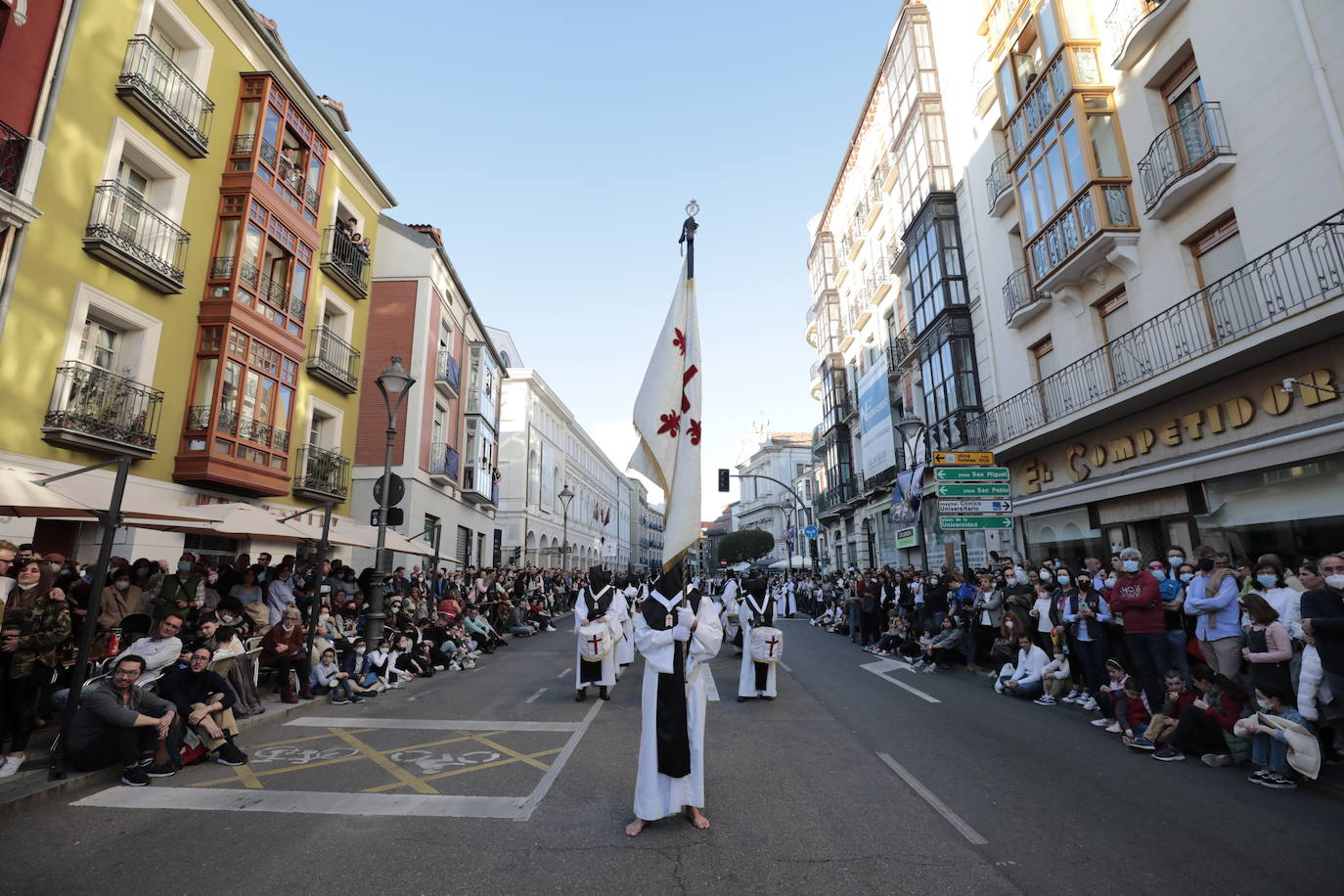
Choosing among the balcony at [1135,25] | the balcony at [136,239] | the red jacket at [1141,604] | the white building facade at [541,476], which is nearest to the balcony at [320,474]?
the balcony at [136,239]

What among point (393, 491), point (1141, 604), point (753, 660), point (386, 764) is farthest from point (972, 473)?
point (386, 764)

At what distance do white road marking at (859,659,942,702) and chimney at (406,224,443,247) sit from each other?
22296 millimetres

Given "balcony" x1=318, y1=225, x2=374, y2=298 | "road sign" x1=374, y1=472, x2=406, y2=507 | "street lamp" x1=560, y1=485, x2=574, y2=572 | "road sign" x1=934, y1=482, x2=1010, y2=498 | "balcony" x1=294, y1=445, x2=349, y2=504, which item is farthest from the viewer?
"street lamp" x1=560, y1=485, x2=574, y2=572

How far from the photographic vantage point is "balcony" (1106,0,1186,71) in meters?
12.6

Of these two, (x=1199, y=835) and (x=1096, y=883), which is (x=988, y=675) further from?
(x=1096, y=883)

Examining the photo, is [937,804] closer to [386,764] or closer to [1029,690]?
[386,764]

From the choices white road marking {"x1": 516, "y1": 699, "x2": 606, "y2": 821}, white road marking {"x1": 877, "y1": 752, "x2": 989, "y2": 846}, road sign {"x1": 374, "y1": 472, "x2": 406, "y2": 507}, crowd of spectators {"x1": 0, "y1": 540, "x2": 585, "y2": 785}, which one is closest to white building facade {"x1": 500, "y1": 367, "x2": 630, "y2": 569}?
crowd of spectators {"x1": 0, "y1": 540, "x2": 585, "y2": 785}

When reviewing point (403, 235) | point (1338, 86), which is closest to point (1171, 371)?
point (1338, 86)

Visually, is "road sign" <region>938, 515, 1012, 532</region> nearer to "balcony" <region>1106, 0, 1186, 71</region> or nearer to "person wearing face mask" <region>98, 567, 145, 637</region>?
"balcony" <region>1106, 0, 1186, 71</region>

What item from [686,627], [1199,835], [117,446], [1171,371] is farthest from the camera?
[117,446]

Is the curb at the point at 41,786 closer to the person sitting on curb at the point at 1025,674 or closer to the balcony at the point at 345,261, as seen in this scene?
the person sitting on curb at the point at 1025,674

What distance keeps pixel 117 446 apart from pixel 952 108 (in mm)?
25580

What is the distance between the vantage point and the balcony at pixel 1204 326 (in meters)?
9.51

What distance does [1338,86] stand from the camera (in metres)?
9.63
